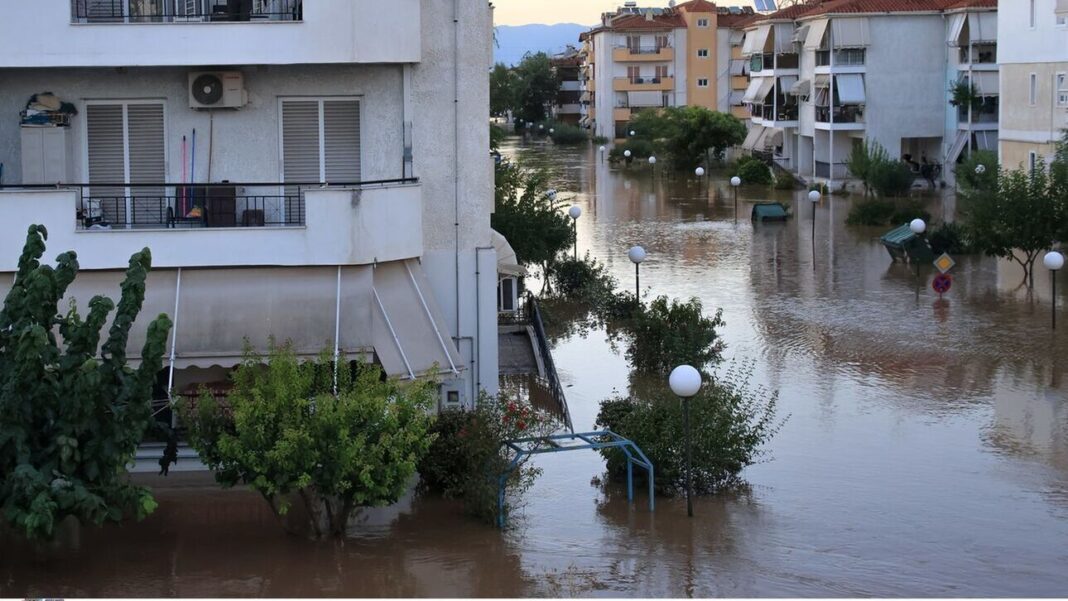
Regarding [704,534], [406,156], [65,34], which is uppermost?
[65,34]

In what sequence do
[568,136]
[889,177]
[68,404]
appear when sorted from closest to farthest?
[68,404] → [889,177] → [568,136]

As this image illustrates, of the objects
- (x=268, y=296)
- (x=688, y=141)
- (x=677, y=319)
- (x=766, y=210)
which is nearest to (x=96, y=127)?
(x=268, y=296)

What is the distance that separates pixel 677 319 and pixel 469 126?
8.19 m

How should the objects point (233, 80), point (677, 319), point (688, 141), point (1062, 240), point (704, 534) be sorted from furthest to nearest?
point (688, 141), point (1062, 240), point (677, 319), point (233, 80), point (704, 534)

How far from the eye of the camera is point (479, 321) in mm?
18062

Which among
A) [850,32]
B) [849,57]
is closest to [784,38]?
[849,57]

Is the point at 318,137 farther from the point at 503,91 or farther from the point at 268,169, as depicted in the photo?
the point at 503,91

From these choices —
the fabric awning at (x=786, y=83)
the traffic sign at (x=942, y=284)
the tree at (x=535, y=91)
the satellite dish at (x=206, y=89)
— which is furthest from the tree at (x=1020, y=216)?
the tree at (x=535, y=91)

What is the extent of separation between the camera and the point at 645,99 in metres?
100

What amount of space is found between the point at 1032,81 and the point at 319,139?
3204 cm

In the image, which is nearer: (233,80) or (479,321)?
(233,80)

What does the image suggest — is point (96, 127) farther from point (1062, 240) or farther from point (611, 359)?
point (1062, 240)

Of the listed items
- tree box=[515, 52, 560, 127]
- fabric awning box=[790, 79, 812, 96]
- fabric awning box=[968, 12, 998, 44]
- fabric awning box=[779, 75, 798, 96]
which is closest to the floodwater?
fabric awning box=[968, 12, 998, 44]

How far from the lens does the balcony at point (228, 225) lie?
15594 mm
